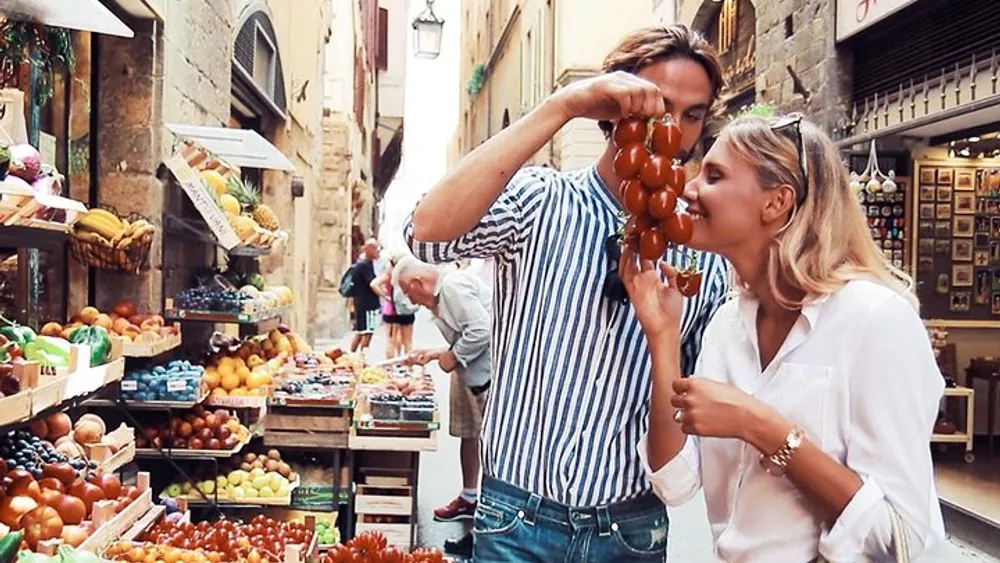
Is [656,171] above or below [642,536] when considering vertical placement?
above

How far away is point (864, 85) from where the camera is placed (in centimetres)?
881

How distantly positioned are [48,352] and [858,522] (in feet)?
9.89

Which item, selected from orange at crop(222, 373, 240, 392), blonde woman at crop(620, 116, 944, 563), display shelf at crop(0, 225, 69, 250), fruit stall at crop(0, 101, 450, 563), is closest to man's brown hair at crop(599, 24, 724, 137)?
blonde woman at crop(620, 116, 944, 563)

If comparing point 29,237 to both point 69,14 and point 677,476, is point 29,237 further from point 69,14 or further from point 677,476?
point 677,476

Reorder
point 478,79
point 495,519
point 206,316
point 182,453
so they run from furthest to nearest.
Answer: point 478,79, point 206,316, point 182,453, point 495,519

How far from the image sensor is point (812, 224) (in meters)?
1.81

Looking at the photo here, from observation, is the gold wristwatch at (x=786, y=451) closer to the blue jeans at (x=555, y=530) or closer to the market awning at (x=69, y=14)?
the blue jeans at (x=555, y=530)

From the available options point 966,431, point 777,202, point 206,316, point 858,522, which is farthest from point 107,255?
point 966,431

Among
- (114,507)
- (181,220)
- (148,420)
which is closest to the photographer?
(114,507)

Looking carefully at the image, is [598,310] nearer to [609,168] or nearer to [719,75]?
[609,168]

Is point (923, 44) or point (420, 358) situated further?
point (420, 358)

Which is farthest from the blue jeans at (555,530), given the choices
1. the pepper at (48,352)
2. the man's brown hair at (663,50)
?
the pepper at (48,352)

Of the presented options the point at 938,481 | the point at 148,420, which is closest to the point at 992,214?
the point at 938,481

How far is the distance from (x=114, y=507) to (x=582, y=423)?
2.60 meters
